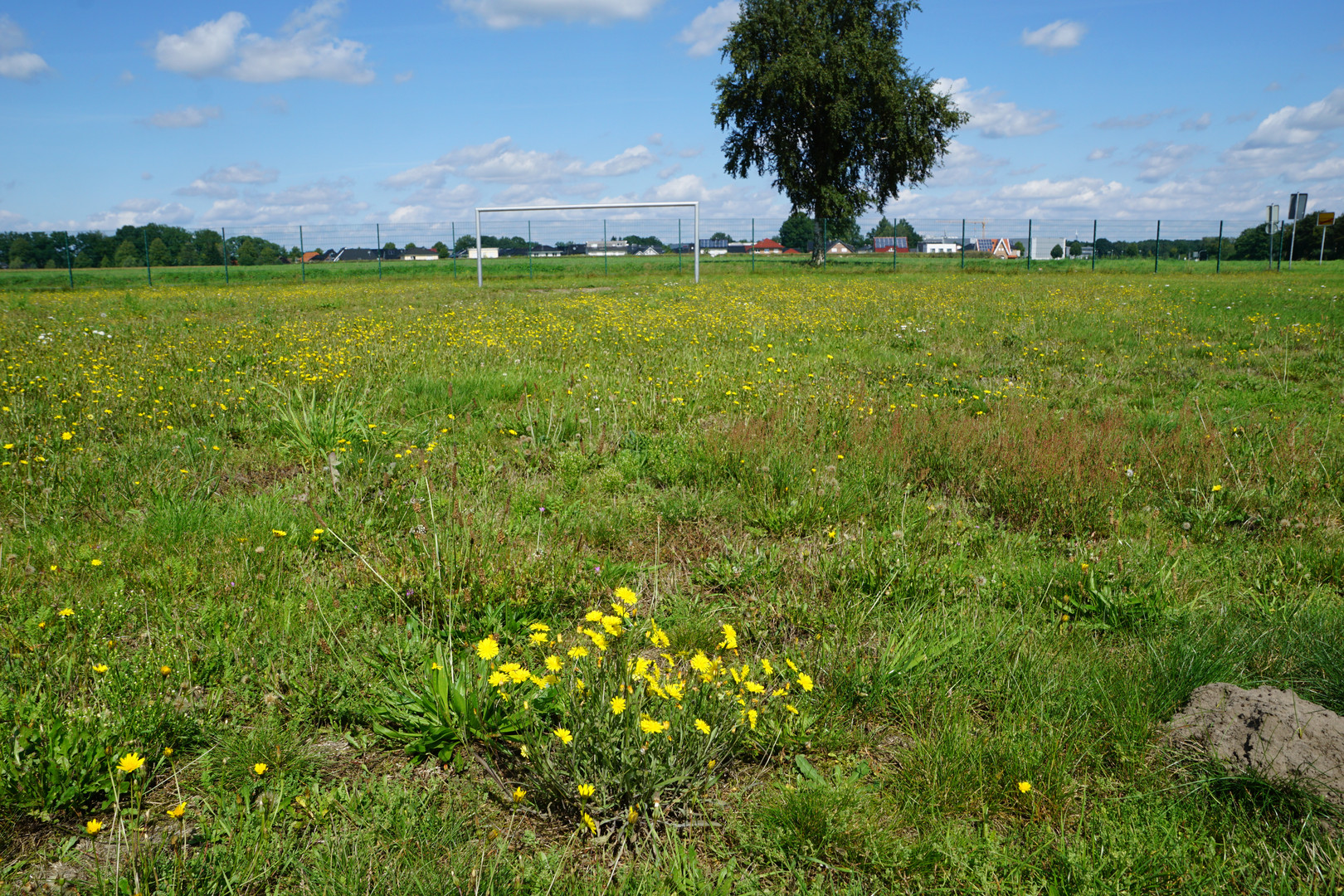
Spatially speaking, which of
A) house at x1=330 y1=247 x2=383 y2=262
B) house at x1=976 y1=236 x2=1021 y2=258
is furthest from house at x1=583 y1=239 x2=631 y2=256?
house at x1=976 y1=236 x2=1021 y2=258

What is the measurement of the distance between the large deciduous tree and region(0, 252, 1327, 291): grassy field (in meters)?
3.89

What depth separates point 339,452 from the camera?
422cm

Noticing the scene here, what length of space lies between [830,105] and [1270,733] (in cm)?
3249

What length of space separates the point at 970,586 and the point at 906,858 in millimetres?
1487

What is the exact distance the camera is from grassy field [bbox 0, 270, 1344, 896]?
1.79m

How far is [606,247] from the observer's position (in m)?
33.0

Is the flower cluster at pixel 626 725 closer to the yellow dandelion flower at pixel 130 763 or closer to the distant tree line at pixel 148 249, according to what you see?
the yellow dandelion flower at pixel 130 763

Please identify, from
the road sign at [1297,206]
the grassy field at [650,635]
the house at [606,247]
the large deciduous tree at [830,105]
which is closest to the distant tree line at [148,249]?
the house at [606,247]

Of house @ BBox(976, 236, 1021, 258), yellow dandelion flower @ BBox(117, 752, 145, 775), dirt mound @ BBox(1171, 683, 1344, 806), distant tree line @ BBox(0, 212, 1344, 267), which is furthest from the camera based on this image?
house @ BBox(976, 236, 1021, 258)

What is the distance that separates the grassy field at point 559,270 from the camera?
25234 mm

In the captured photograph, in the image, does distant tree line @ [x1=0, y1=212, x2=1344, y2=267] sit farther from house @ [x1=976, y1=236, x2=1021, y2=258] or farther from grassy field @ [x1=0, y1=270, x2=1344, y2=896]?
grassy field @ [x1=0, y1=270, x2=1344, y2=896]

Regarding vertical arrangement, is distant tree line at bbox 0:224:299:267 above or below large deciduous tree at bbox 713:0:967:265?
below

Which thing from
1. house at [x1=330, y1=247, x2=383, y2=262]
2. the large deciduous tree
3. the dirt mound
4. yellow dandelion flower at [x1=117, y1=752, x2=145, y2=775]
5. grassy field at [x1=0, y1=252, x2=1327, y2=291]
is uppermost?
the large deciduous tree

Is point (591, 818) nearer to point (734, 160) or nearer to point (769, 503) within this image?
point (769, 503)
